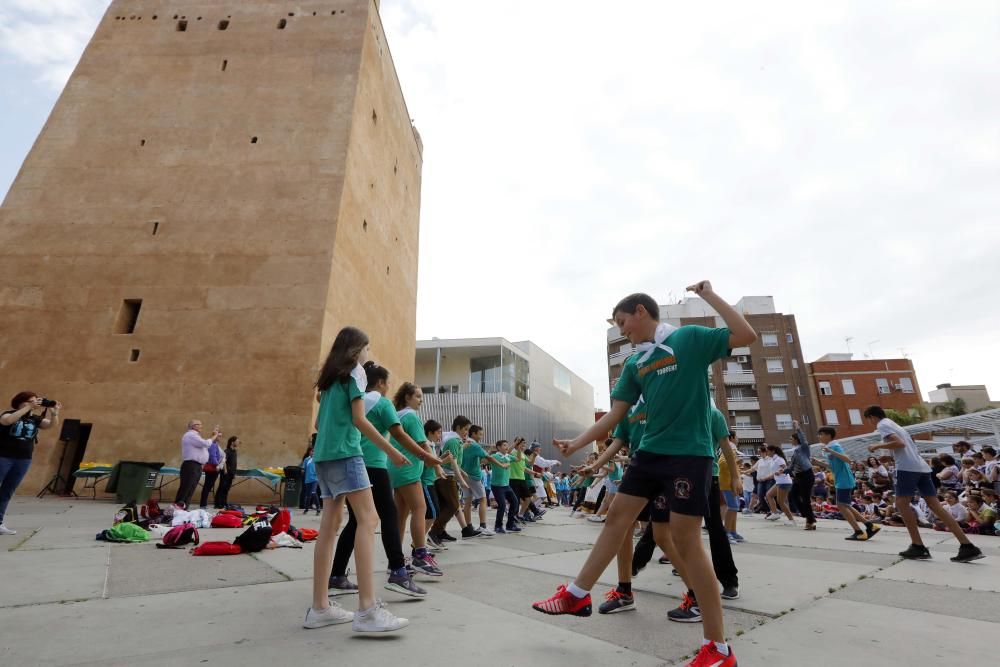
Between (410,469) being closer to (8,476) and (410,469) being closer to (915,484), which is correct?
(8,476)

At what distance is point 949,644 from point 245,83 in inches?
806

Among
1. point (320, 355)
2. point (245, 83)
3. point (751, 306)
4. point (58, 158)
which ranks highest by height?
point (751, 306)

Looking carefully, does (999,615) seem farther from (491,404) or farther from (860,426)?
(860,426)

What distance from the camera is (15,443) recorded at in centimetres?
582

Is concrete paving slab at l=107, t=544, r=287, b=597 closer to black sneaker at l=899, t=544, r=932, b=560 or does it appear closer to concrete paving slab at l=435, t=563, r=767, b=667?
concrete paving slab at l=435, t=563, r=767, b=667

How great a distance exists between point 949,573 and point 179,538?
295 inches

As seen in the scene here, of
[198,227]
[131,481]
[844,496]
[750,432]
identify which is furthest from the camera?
[750,432]

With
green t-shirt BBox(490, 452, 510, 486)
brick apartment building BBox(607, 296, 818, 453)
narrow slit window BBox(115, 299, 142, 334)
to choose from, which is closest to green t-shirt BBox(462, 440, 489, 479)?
green t-shirt BBox(490, 452, 510, 486)

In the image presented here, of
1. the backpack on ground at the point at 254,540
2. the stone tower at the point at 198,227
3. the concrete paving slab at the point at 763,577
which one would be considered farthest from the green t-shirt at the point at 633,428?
the stone tower at the point at 198,227

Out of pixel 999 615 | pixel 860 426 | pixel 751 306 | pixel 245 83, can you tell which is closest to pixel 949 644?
pixel 999 615

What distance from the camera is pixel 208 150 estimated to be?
1567cm

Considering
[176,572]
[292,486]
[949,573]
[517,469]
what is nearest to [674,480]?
[176,572]

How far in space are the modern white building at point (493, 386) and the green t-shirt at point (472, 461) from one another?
22.4m

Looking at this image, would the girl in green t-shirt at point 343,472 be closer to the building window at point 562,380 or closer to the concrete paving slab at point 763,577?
the concrete paving slab at point 763,577
